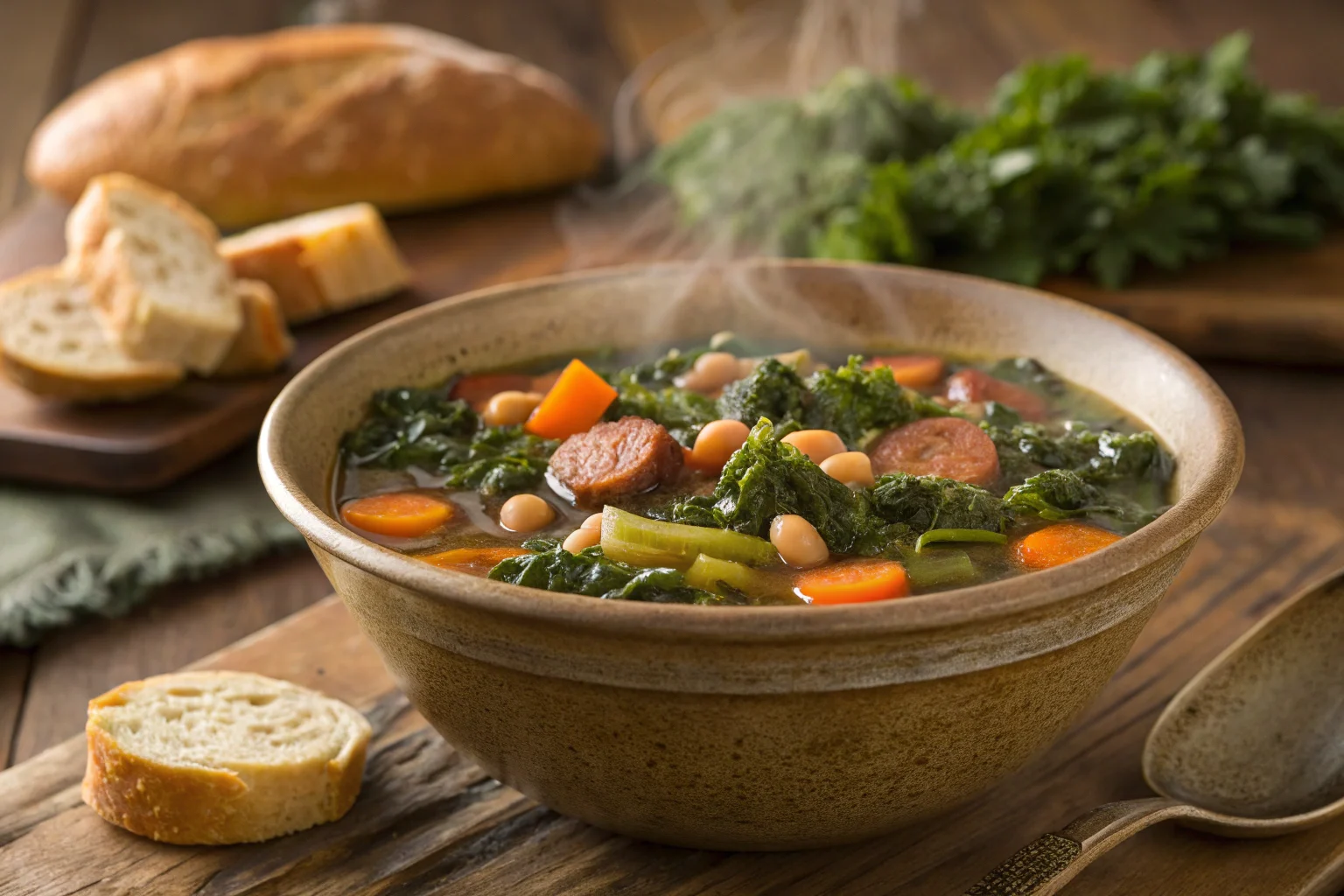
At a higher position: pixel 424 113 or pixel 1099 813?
pixel 424 113

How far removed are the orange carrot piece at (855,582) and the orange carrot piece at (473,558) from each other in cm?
54

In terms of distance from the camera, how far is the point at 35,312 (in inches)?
186

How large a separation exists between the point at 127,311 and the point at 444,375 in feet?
5.59

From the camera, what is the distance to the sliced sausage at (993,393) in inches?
129

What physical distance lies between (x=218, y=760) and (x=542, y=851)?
664 millimetres

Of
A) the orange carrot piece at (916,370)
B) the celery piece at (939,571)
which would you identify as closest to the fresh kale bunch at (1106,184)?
the orange carrot piece at (916,370)

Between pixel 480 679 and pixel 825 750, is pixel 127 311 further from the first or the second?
pixel 825 750

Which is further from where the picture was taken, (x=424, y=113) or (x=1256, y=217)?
(x=424, y=113)

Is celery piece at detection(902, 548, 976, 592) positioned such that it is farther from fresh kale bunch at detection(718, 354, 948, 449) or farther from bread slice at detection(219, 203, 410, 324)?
bread slice at detection(219, 203, 410, 324)

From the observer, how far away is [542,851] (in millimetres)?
2639

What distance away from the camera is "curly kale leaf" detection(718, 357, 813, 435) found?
10.0 ft

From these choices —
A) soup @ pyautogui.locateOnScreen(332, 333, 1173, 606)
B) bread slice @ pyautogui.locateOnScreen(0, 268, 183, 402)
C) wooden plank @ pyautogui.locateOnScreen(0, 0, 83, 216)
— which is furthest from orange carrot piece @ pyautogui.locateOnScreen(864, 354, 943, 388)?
wooden plank @ pyautogui.locateOnScreen(0, 0, 83, 216)

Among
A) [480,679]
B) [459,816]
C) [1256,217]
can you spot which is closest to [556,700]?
[480,679]

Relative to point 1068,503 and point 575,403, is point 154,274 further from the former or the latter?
point 1068,503
